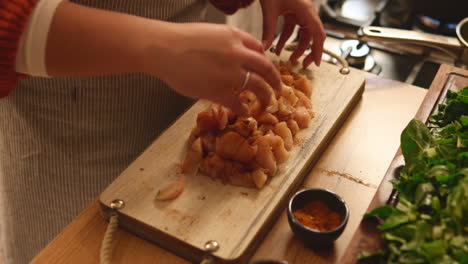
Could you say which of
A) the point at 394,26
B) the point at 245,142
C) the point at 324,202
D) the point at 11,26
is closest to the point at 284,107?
the point at 245,142

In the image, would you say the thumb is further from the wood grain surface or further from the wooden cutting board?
the wood grain surface

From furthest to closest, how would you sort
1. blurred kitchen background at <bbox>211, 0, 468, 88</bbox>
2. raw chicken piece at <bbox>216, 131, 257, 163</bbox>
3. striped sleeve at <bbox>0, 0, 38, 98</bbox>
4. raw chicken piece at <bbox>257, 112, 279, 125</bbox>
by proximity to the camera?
blurred kitchen background at <bbox>211, 0, 468, 88</bbox>, raw chicken piece at <bbox>257, 112, 279, 125</bbox>, raw chicken piece at <bbox>216, 131, 257, 163</bbox>, striped sleeve at <bbox>0, 0, 38, 98</bbox>

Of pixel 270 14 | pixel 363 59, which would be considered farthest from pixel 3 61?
pixel 363 59

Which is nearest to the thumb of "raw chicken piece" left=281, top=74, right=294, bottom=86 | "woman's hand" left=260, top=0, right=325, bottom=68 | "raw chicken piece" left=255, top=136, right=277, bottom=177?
"woman's hand" left=260, top=0, right=325, bottom=68

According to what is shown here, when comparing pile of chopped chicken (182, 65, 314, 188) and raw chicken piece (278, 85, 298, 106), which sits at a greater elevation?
raw chicken piece (278, 85, 298, 106)

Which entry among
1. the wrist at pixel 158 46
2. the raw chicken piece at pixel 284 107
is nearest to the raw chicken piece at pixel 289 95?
the raw chicken piece at pixel 284 107

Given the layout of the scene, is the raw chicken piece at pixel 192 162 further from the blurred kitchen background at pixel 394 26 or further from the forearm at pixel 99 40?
the blurred kitchen background at pixel 394 26

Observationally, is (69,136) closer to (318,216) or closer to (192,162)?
(192,162)
